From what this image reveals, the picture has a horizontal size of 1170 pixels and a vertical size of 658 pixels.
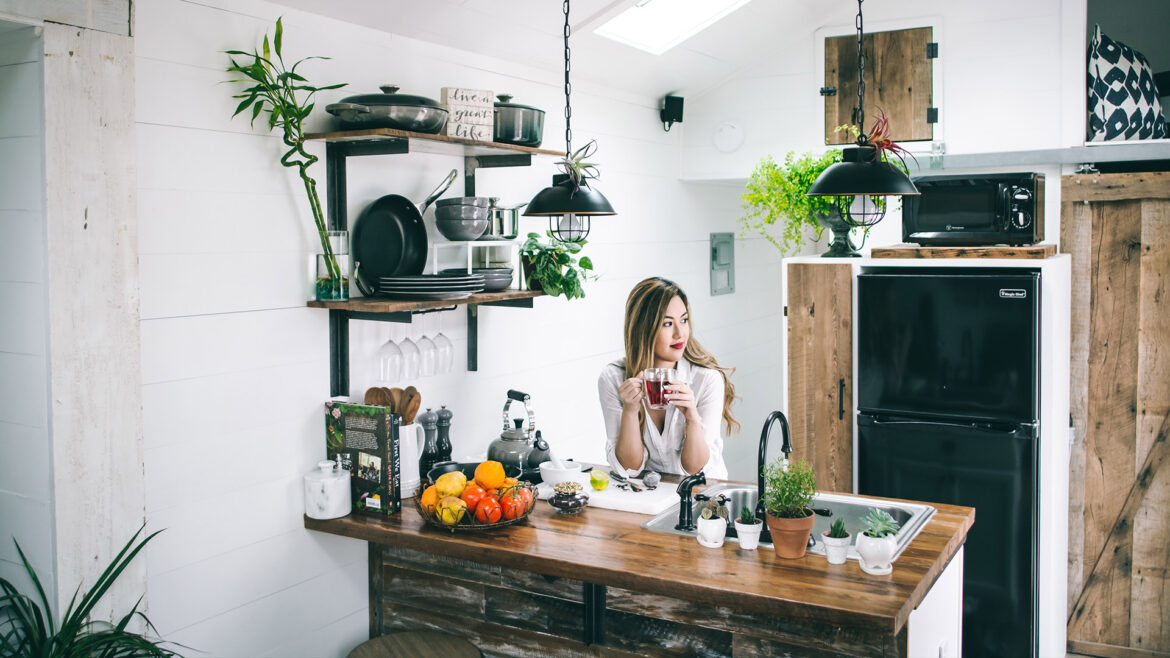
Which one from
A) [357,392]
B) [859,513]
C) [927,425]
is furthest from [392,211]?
[927,425]

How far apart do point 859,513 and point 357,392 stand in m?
1.63

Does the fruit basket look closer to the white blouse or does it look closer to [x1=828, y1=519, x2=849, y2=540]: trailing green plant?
the white blouse

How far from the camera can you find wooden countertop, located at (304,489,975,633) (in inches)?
85.1

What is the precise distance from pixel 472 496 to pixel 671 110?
2661 millimetres

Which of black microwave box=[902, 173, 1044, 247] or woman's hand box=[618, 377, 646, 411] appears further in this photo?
black microwave box=[902, 173, 1044, 247]

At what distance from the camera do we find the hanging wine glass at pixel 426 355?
3.11 meters

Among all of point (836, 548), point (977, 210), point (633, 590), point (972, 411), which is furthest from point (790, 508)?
point (977, 210)

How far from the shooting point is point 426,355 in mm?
3111

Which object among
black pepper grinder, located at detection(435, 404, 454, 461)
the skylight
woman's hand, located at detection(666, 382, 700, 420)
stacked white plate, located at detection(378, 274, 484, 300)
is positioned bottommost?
black pepper grinder, located at detection(435, 404, 454, 461)

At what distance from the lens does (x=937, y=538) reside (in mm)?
2604

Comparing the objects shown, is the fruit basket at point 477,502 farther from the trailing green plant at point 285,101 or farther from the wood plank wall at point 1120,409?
the wood plank wall at point 1120,409

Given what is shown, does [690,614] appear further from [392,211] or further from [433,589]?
[392,211]

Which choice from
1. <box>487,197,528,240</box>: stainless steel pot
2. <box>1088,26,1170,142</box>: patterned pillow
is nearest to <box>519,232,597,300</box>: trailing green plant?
<box>487,197,528,240</box>: stainless steel pot

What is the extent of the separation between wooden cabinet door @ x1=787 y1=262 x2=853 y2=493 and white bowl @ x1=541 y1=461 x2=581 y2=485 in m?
1.41
